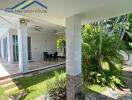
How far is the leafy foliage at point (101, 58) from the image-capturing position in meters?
6.96

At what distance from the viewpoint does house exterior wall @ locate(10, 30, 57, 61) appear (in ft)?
45.3

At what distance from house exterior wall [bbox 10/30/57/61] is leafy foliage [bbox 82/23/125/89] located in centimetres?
762

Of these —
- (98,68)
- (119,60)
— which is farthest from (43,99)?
(119,60)

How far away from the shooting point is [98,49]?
7.30 meters

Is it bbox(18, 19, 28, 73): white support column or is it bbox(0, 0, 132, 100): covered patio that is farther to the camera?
bbox(18, 19, 28, 73): white support column

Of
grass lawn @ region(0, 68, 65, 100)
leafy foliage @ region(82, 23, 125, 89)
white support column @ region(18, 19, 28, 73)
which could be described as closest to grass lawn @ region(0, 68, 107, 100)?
grass lawn @ region(0, 68, 65, 100)

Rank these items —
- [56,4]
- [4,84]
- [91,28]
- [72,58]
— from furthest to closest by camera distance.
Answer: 1. [91,28]
2. [4,84]
3. [72,58]
4. [56,4]

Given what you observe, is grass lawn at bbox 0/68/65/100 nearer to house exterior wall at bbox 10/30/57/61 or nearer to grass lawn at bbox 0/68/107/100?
grass lawn at bbox 0/68/107/100

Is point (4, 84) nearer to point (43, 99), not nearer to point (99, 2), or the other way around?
point (43, 99)

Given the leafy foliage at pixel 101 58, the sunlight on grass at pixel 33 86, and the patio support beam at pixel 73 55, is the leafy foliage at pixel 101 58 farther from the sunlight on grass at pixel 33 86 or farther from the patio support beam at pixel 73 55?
the patio support beam at pixel 73 55

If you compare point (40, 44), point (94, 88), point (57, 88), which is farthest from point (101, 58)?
point (40, 44)

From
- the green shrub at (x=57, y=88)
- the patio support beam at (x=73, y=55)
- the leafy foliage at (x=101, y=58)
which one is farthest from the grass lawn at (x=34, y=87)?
the patio support beam at (x=73, y=55)

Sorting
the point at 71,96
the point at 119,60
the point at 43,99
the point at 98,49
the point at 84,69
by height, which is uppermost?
the point at 98,49

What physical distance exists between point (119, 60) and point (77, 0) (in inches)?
219
